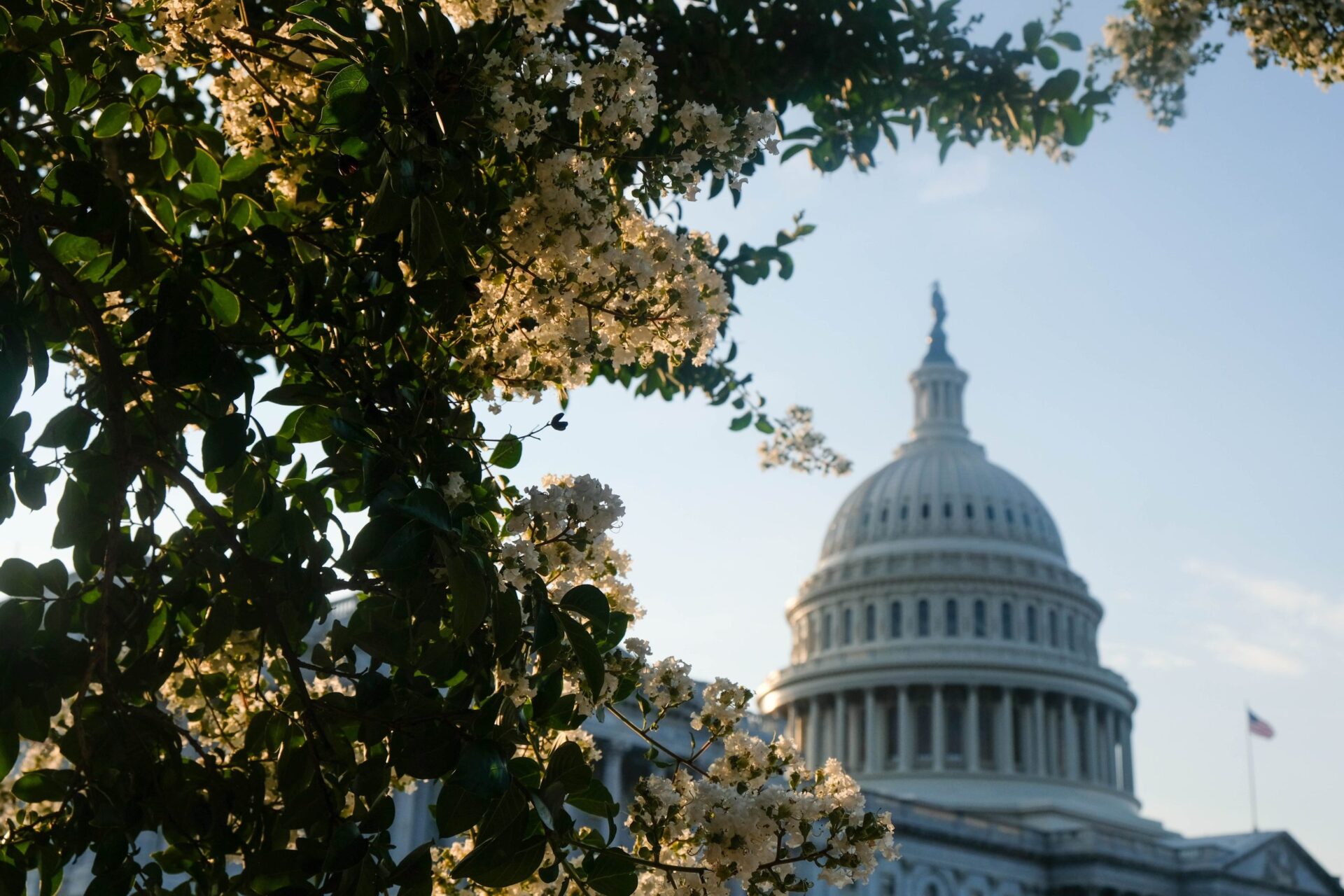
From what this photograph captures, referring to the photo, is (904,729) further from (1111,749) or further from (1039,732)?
(1111,749)

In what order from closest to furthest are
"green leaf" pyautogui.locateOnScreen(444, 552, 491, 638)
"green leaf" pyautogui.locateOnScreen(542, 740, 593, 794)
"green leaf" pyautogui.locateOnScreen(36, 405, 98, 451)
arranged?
"green leaf" pyautogui.locateOnScreen(444, 552, 491, 638) → "green leaf" pyautogui.locateOnScreen(542, 740, 593, 794) → "green leaf" pyautogui.locateOnScreen(36, 405, 98, 451)

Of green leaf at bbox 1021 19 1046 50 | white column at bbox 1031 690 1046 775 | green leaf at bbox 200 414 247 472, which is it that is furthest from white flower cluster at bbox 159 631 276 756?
white column at bbox 1031 690 1046 775

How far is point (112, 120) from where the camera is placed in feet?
18.6

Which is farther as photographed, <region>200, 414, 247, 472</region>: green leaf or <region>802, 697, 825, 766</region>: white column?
<region>802, 697, 825, 766</region>: white column

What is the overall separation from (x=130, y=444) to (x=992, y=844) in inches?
2633

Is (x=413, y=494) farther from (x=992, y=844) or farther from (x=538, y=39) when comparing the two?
(x=992, y=844)

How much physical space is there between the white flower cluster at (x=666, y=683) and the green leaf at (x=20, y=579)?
7.78ft

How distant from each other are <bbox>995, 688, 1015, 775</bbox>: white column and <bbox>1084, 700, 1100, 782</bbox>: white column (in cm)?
558

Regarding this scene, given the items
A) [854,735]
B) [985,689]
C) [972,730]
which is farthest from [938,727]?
[854,735]

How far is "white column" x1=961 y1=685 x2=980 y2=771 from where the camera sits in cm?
8331

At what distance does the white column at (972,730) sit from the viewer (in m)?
83.3

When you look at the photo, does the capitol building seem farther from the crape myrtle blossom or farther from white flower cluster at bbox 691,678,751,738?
white flower cluster at bbox 691,678,751,738

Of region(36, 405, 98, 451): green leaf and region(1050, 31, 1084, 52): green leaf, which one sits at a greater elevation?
region(1050, 31, 1084, 52): green leaf

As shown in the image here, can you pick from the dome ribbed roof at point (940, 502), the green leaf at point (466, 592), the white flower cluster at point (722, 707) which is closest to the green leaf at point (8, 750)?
the green leaf at point (466, 592)
